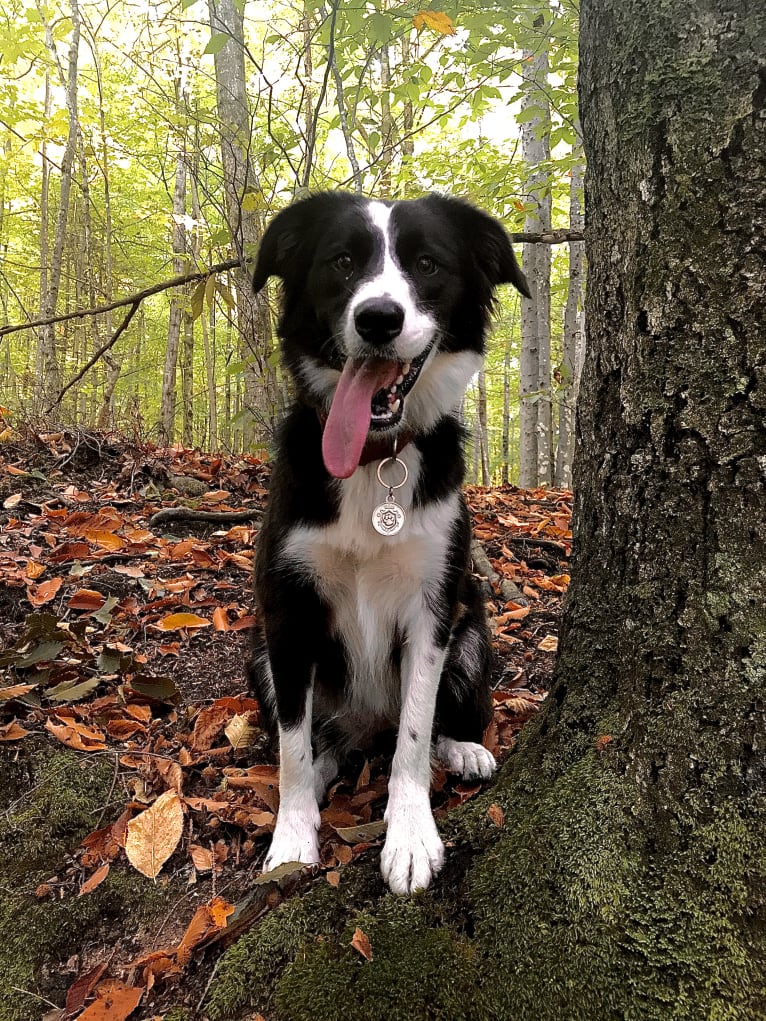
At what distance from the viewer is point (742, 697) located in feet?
4.57

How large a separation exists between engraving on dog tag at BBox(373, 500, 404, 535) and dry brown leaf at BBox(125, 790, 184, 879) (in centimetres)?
112

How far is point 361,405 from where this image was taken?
2.05 meters

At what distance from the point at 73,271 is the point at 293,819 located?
585 inches

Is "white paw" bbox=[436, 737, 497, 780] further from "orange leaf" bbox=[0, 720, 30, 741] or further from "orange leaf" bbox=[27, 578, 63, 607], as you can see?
"orange leaf" bbox=[27, 578, 63, 607]

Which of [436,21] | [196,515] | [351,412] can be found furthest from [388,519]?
[436,21]

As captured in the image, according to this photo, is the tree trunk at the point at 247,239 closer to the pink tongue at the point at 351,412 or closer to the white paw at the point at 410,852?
the pink tongue at the point at 351,412

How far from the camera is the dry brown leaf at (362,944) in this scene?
1.46m

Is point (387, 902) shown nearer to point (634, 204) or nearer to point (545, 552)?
point (634, 204)

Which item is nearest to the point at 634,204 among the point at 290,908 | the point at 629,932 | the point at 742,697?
the point at 742,697

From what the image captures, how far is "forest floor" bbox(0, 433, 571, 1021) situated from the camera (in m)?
1.75

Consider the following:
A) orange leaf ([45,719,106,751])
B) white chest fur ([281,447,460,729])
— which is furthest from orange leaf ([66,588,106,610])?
white chest fur ([281,447,460,729])

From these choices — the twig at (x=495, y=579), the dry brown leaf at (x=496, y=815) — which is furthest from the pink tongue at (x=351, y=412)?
the twig at (x=495, y=579)

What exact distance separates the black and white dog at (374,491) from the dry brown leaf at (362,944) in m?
0.33

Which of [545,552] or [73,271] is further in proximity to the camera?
[73,271]
